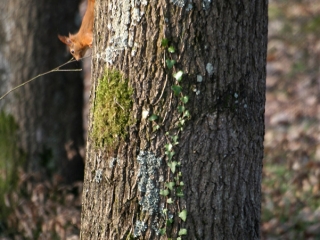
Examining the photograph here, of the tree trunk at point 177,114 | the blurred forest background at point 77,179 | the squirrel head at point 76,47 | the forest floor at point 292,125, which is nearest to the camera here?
the tree trunk at point 177,114

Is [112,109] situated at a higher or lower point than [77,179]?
higher

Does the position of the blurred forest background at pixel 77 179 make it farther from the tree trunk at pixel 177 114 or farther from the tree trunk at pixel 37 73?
the tree trunk at pixel 177 114

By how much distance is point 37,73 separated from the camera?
5660 millimetres

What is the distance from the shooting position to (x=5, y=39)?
5750mm

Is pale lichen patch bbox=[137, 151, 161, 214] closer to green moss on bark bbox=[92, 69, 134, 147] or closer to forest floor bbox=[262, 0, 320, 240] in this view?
green moss on bark bbox=[92, 69, 134, 147]

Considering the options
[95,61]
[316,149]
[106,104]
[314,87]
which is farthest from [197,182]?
[314,87]

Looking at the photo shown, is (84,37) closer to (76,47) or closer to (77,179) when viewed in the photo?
(76,47)

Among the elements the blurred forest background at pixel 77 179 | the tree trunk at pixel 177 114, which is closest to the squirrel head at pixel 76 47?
the tree trunk at pixel 177 114

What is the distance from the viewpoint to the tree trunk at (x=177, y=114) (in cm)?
262

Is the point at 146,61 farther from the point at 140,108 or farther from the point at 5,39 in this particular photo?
the point at 5,39

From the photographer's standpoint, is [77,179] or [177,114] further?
[77,179]

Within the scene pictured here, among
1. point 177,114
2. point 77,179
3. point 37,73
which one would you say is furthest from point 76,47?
point 77,179

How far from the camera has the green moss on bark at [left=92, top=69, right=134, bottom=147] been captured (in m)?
2.70

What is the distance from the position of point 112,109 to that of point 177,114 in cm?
33
